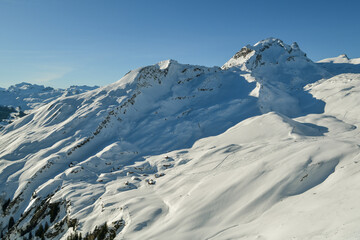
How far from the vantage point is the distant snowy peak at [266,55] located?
62.7m

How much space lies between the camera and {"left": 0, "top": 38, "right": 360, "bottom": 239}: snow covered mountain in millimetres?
16234

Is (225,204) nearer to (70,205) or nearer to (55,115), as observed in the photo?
(70,205)

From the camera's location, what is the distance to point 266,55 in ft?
→ 216

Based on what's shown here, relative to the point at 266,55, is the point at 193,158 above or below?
below

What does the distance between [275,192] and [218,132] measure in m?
20.6

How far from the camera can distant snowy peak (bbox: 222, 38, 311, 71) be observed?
62.7 meters

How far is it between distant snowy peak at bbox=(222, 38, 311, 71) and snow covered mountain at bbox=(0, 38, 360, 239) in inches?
26.9

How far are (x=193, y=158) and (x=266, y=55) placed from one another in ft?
164

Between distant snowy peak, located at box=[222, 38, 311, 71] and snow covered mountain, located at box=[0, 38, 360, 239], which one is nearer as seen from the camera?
snow covered mountain, located at box=[0, 38, 360, 239]

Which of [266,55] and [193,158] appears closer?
[193,158]

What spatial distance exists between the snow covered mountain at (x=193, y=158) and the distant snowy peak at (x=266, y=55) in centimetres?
68

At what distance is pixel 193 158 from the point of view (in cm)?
2978

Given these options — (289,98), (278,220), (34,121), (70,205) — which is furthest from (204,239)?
(34,121)

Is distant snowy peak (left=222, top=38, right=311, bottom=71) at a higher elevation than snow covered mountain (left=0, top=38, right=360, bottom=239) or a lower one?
higher
